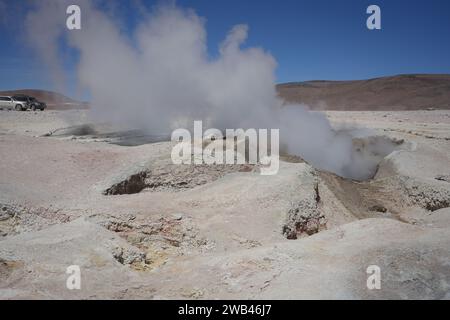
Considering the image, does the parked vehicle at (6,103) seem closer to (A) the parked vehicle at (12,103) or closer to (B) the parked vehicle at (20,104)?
(A) the parked vehicle at (12,103)

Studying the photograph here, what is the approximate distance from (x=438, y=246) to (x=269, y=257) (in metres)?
1.31

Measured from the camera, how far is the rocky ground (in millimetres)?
3000

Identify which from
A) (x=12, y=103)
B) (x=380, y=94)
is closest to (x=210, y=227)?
(x=12, y=103)

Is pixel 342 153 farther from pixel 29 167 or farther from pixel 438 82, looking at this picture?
pixel 438 82

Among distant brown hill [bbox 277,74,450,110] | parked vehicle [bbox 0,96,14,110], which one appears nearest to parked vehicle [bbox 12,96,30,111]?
parked vehicle [bbox 0,96,14,110]

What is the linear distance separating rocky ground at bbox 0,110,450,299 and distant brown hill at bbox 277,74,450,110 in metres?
26.4

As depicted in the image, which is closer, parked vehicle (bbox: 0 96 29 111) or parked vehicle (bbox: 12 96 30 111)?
parked vehicle (bbox: 0 96 29 111)

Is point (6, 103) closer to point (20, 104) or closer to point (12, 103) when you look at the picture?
point (12, 103)

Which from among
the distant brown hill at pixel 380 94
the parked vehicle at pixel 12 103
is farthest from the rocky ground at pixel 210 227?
the distant brown hill at pixel 380 94

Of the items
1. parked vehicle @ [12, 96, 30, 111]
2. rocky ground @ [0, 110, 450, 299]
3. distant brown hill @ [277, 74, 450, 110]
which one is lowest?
rocky ground @ [0, 110, 450, 299]

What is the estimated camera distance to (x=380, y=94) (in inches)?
1585

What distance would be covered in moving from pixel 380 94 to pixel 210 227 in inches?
1525

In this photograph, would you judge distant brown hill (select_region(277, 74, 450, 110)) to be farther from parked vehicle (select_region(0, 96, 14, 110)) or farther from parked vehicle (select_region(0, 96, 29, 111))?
parked vehicle (select_region(0, 96, 14, 110))
